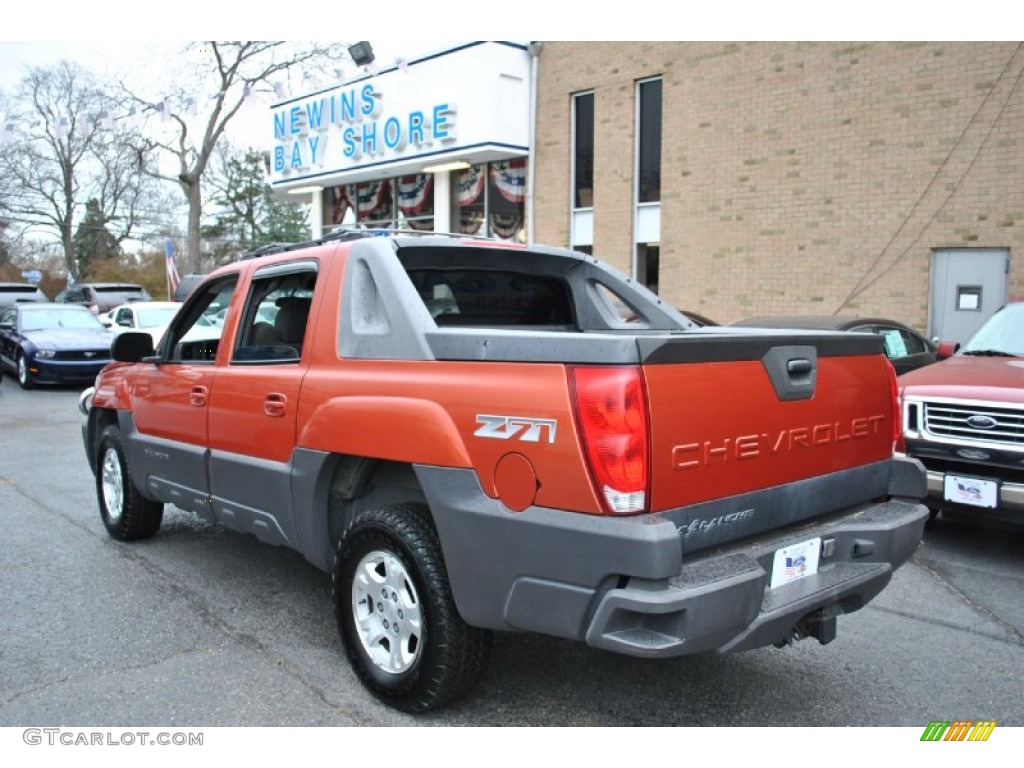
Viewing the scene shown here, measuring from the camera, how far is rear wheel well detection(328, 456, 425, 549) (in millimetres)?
3570

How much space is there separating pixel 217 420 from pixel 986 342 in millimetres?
5726

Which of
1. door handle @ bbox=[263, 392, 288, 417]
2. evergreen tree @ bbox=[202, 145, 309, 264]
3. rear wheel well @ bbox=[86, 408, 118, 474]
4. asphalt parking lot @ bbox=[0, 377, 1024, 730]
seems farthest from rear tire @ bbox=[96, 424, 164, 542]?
evergreen tree @ bbox=[202, 145, 309, 264]

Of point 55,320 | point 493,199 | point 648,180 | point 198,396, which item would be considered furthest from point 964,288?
point 55,320

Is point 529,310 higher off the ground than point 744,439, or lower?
higher

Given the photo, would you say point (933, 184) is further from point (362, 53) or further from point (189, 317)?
point (362, 53)

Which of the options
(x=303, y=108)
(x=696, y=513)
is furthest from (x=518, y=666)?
Answer: (x=303, y=108)

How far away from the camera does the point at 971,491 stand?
553 cm

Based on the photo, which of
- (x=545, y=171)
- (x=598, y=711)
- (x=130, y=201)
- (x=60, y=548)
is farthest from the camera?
(x=130, y=201)

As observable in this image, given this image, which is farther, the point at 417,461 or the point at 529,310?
the point at 529,310

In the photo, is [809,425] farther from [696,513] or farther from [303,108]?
[303,108]

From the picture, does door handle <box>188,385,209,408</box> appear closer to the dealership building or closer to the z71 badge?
the z71 badge

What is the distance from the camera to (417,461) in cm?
328

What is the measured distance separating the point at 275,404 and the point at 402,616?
1.25 meters

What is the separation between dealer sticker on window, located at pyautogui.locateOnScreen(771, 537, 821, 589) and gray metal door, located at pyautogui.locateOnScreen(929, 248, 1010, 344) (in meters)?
9.99
